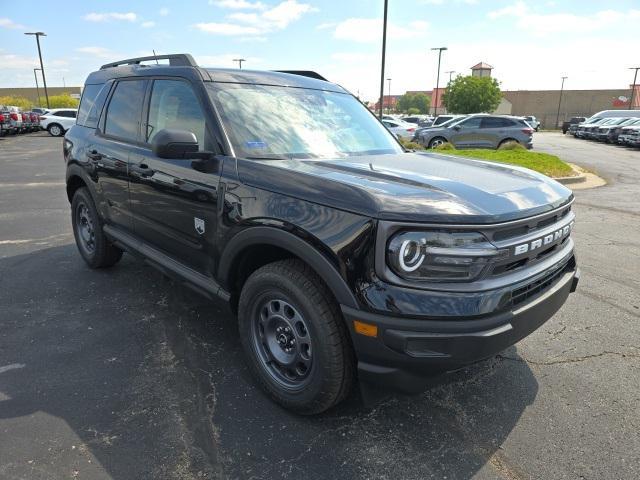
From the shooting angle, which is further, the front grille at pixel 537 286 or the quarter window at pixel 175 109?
the quarter window at pixel 175 109

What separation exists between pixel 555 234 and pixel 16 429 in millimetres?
3092

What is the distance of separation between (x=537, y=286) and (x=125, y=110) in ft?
11.5

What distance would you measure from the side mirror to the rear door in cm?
115

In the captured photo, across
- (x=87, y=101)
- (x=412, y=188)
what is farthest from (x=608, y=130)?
(x=412, y=188)

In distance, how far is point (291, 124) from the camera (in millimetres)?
3270

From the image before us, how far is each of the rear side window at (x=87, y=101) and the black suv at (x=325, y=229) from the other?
0.77 m

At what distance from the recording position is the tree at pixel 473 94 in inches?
2185

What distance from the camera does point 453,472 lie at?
229 centimetres

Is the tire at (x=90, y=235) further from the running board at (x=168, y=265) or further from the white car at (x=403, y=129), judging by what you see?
the white car at (x=403, y=129)

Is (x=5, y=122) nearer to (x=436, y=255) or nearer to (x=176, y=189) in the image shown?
(x=176, y=189)

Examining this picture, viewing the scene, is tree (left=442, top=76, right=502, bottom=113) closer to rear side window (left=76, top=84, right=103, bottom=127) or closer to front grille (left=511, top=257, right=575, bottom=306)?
rear side window (left=76, top=84, right=103, bottom=127)

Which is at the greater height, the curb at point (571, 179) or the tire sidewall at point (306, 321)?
the tire sidewall at point (306, 321)

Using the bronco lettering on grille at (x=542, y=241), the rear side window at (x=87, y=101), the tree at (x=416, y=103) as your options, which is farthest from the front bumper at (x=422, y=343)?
the tree at (x=416, y=103)

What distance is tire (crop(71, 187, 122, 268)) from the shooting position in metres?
4.71
